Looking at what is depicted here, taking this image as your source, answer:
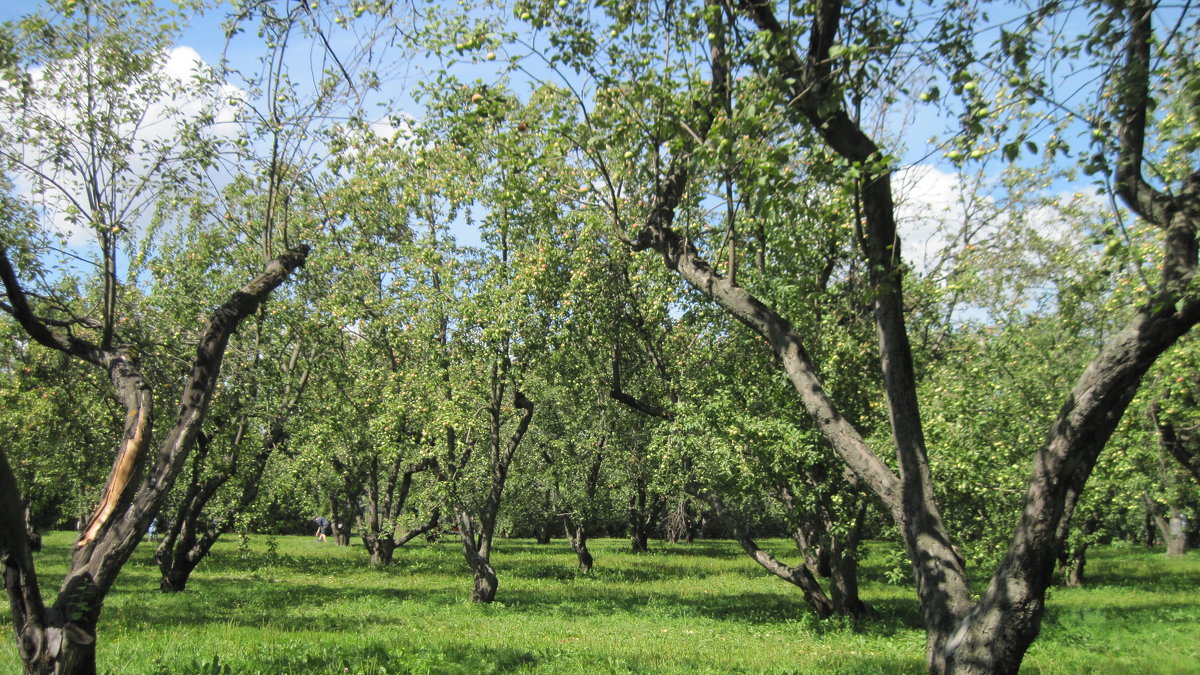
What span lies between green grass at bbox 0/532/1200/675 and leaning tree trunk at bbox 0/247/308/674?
6.00 feet

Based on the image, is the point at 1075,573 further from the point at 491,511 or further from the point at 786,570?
the point at 491,511

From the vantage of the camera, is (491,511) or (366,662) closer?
(366,662)

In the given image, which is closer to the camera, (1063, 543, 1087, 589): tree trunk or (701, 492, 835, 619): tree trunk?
(701, 492, 835, 619): tree trunk

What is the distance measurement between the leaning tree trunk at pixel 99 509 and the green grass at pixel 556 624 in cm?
183

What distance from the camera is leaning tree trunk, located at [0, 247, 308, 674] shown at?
6492mm

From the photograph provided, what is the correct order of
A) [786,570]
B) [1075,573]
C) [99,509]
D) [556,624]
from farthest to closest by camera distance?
[1075,573]
[786,570]
[556,624]
[99,509]

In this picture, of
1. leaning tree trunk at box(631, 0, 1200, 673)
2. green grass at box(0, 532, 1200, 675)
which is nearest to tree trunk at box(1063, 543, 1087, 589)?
green grass at box(0, 532, 1200, 675)

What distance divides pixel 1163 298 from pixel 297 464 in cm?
1765

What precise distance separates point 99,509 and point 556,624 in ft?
32.4

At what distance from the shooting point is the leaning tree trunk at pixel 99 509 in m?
6.49

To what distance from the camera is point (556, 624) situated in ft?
50.9

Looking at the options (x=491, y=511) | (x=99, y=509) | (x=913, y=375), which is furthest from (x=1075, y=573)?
(x=99, y=509)

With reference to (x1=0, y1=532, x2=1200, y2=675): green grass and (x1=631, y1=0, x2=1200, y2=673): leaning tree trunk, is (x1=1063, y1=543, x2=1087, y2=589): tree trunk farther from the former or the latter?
(x1=631, y1=0, x2=1200, y2=673): leaning tree trunk

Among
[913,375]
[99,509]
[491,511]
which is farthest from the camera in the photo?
[491,511]
